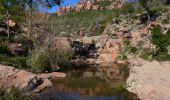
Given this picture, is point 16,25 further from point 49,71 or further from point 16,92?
point 16,92

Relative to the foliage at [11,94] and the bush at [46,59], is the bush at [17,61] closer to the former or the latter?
the bush at [46,59]

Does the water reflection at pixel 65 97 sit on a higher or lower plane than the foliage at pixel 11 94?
lower

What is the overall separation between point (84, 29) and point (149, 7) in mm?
34614

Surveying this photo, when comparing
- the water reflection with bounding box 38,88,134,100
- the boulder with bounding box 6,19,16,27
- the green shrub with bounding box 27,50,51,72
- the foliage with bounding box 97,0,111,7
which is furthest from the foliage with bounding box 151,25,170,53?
the foliage with bounding box 97,0,111,7

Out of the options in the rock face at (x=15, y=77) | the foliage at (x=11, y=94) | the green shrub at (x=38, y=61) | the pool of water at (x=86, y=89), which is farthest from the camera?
the green shrub at (x=38, y=61)

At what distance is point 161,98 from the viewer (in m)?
20.0

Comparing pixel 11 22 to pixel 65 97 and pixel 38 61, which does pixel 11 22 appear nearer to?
pixel 38 61

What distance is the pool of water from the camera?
24625 mm

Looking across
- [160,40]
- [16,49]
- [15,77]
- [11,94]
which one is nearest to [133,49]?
[160,40]

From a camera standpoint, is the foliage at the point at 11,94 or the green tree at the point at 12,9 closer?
the foliage at the point at 11,94

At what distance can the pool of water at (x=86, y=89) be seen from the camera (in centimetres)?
2462

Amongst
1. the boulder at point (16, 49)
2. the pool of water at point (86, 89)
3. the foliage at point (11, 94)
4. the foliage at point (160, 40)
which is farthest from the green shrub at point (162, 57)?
the foliage at point (11, 94)

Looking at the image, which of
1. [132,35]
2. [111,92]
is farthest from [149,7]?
[111,92]

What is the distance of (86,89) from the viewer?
93.5 feet
